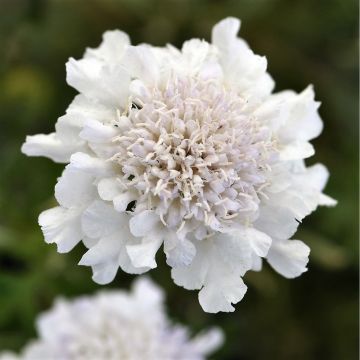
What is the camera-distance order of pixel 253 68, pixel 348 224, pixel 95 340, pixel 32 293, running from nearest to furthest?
pixel 253 68, pixel 95 340, pixel 32 293, pixel 348 224

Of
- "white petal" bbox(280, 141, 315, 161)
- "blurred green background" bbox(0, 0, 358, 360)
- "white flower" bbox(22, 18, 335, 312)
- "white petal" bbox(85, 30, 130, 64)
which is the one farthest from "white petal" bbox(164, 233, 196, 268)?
"blurred green background" bbox(0, 0, 358, 360)

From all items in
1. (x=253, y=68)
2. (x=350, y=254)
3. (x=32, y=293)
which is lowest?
(x=32, y=293)

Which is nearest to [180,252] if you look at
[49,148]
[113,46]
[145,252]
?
A: [145,252]

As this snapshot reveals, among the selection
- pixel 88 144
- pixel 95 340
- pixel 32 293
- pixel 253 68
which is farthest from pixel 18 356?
pixel 253 68

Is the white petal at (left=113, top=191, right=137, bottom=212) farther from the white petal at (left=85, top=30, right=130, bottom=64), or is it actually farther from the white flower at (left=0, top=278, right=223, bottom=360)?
the white flower at (left=0, top=278, right=223, bottom=360)

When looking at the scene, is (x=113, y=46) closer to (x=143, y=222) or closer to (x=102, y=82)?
(x=102, y=82)

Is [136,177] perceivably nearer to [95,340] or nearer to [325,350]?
[95,340]
